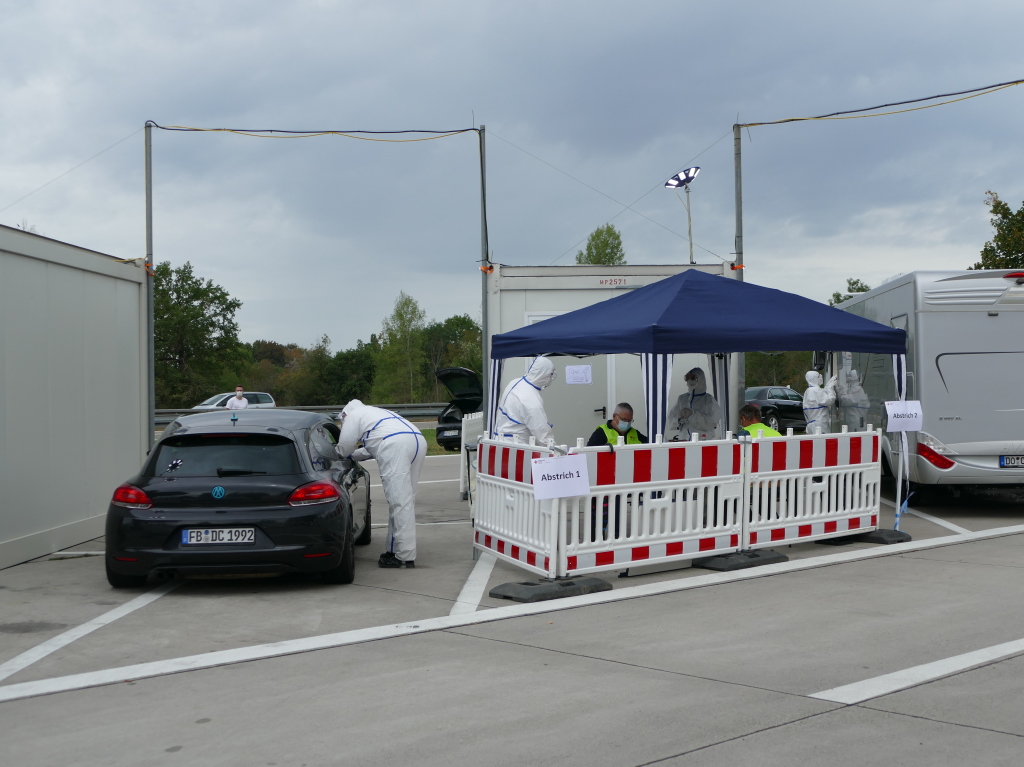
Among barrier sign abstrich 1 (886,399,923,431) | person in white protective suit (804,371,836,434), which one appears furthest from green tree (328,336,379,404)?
barrier sign abstrich 1 (886,399,923,431)

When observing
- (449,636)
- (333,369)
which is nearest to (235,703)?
(449,636)

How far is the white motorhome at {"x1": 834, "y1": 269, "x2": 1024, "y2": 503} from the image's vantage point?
37.9 ft

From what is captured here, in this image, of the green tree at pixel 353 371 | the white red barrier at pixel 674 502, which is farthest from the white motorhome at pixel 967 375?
the green tree at pixel 353 371

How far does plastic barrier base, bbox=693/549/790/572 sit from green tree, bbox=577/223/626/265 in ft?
170

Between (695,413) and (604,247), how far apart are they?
49628 millimetres

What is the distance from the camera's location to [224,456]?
25.1 ft

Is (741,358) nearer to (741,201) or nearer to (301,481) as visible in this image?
(741,201)

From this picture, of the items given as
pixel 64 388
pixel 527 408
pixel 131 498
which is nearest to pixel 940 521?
pixel 527 408

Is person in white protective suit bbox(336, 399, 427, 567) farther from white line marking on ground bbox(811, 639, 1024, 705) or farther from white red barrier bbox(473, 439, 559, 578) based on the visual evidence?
white line marking on ground bbox(811, 639, 1024, 705)

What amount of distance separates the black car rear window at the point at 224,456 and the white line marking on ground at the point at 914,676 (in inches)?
176

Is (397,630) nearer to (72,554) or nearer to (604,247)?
(72,554)

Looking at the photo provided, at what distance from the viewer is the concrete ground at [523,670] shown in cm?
417

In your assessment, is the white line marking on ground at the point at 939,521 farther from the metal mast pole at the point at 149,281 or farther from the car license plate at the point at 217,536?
the metal mast pole at the point at 149,281

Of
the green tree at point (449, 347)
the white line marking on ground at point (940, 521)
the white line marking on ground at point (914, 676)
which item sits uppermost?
the green tree at point (449, 347)
